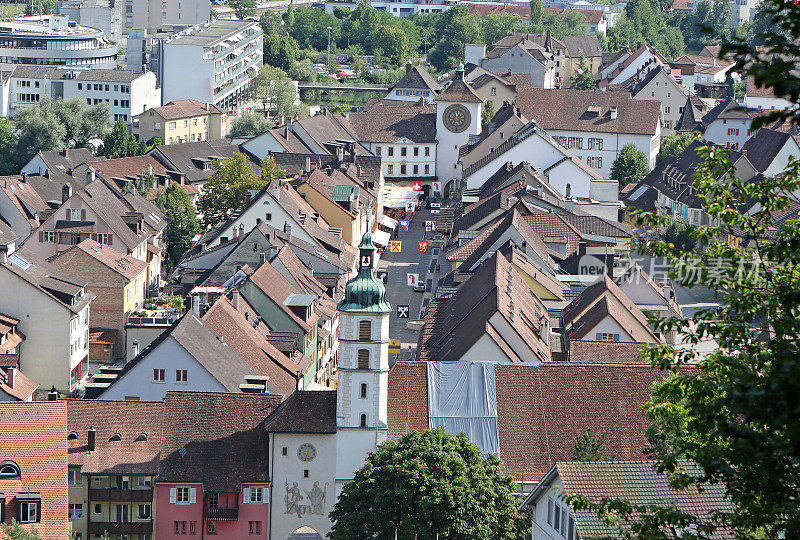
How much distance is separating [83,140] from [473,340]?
90.1 m

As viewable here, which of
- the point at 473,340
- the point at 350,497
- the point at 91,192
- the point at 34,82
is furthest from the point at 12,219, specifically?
the point at 34,82

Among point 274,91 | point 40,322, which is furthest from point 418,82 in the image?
point 40,322

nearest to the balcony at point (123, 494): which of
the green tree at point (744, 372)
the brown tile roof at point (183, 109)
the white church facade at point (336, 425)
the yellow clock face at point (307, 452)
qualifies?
the white church facade at point (336, 425)

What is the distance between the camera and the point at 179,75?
15662cm

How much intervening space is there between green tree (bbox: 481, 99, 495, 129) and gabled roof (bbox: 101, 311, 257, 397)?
70.6m

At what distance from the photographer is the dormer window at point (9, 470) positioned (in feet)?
143

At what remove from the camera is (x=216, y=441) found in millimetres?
47469

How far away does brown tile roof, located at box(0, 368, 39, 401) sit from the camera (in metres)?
56.9

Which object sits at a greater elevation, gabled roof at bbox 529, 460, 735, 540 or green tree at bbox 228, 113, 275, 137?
green tree at bbox 228, 113, 275, 137

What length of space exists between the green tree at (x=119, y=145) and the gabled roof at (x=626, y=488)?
96185 millimetres

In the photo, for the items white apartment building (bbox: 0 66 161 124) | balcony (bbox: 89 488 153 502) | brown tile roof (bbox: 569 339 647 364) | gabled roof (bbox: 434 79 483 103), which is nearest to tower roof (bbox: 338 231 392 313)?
balcony (bbox: 89 488 153 502)

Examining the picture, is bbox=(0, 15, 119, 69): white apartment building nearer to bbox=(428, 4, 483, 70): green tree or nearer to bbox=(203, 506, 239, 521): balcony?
bbox=(428, 4, 483, 70): green tree

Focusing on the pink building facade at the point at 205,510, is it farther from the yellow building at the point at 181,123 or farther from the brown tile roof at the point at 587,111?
the yellow building at the point at 181,123

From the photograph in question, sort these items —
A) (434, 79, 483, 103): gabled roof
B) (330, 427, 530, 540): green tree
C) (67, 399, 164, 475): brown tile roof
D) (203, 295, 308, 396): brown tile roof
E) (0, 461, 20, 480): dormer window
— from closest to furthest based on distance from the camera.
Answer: (330, 427, 530, 540): green tree, (0, 461, 20, 480): dormer window, (67, 399, 164, 475): brown tile roof, (203, 295, 308, 396): brown tile roof, (434, 79, 483, 103): gabled roof
